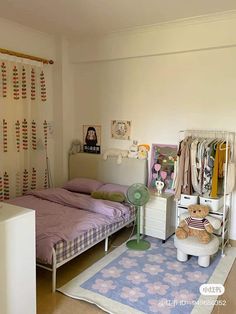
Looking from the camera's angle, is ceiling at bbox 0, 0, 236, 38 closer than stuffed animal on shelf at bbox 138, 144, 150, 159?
Yes

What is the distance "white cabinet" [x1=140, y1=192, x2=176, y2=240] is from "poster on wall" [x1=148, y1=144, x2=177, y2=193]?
0.24m

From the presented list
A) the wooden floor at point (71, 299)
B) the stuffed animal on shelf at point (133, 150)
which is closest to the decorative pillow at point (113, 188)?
the stuffed animal on shelf at point (133, 150)

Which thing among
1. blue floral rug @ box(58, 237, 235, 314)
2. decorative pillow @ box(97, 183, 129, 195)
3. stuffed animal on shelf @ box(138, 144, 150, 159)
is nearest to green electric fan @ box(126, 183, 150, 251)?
blue floral rug @ box(58, 237, 235, 314)

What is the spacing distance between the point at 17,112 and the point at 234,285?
3.34m

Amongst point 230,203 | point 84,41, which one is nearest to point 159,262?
point 230,203

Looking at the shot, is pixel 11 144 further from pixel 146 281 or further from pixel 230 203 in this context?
pixel 230 203

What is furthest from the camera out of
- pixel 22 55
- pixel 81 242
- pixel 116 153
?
pixel 116 153

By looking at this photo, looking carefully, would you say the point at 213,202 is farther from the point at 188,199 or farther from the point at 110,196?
the point at 110,196

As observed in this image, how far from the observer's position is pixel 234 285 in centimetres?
281

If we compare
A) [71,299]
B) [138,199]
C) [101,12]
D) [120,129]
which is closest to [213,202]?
[138,199]

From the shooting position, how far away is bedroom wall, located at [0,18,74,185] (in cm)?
433

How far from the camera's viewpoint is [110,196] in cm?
379

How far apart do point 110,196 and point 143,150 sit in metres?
0.86

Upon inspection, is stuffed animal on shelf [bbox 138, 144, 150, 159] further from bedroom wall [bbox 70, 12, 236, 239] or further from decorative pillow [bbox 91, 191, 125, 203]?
decorative pillow [bbox 91, 191, 125, 203]
